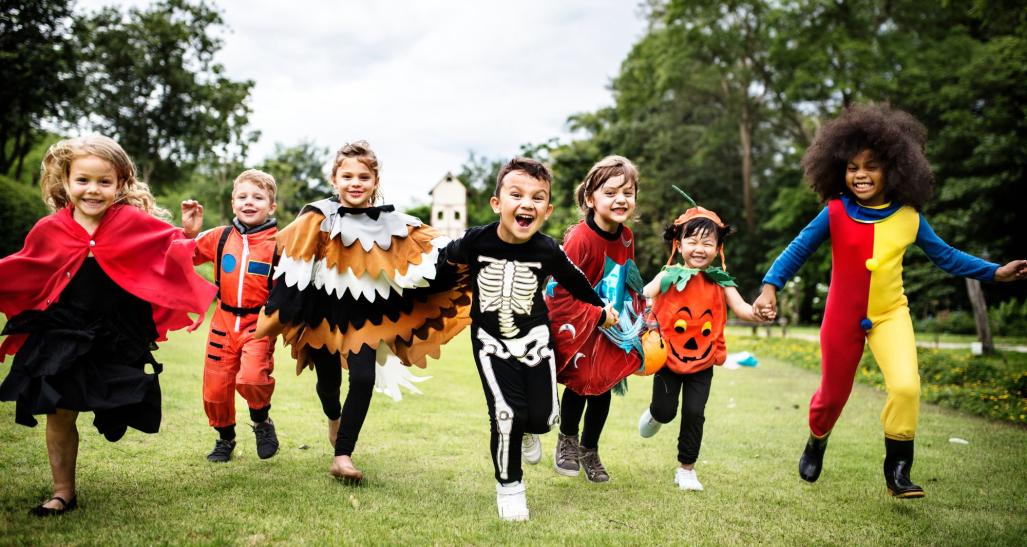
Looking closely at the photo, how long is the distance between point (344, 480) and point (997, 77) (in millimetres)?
21830

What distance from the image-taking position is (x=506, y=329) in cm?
425

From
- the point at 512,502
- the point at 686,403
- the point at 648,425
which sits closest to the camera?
the point at 512,502

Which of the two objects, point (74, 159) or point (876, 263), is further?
point (876, 263)

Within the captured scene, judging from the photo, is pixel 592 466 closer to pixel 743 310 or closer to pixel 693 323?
pixel 693 323

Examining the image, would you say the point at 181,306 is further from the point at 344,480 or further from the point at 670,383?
the point at 670,383

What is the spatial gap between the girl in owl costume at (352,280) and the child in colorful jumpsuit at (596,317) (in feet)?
2.85

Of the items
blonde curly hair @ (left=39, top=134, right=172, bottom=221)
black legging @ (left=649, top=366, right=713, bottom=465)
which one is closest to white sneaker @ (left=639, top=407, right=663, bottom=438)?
black legging @ (left=649, top=366, right=713, bottom=465)

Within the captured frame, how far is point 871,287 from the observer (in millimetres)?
4516

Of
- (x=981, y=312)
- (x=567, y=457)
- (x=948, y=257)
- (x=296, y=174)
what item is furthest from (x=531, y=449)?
(x=296, y=174)

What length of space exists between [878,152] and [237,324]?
4.58 meters

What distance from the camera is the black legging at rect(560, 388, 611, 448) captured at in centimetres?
519

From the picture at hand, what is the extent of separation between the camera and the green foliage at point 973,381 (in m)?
8.78

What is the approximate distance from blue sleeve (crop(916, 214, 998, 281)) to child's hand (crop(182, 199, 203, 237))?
181 inches

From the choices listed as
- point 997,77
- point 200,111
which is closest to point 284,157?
point 200,111
